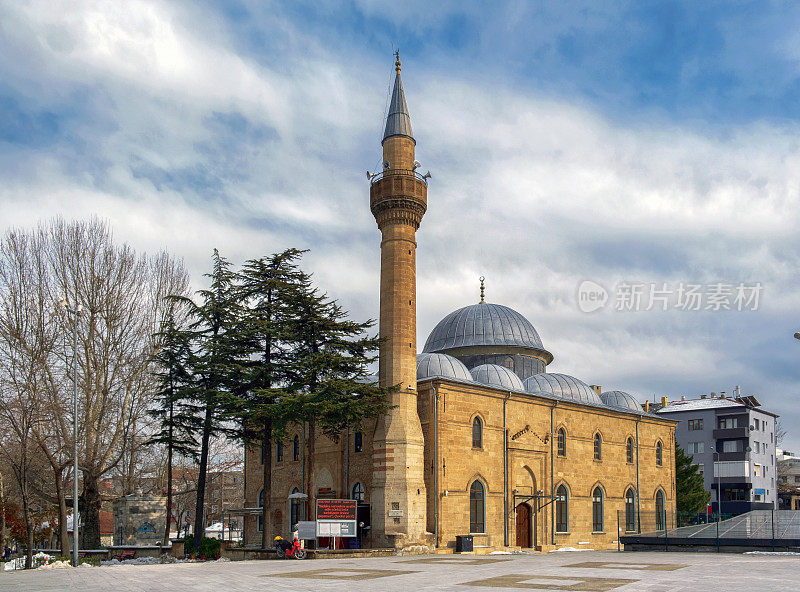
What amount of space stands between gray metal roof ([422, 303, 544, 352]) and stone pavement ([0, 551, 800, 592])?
60.3 feet

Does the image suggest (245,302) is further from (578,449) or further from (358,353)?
(578,449)

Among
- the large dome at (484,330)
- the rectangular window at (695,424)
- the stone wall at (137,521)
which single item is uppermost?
the large dome at (484,330)

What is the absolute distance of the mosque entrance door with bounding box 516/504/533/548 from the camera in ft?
110

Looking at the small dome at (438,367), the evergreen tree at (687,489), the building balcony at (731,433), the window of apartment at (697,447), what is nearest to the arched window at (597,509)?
the small dome at (438,367)

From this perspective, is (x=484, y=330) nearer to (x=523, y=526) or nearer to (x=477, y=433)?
(x=477, y=433)

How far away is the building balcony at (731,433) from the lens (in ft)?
199

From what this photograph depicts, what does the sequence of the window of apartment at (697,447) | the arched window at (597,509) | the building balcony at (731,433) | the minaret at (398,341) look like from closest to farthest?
the minaret at (398,341) < the arched window at (597,509) < the building balcony at (731,433) < the window of apartment at (697,447)

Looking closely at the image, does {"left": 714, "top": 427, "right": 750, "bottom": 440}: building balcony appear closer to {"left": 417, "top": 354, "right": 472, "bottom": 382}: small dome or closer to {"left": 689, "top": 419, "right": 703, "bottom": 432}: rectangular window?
{"left": 689, "top": 419, "right": 703, "bottom": 432}: rectangular window

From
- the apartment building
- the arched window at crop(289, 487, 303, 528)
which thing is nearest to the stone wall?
the arched window at crop(289, 487, 303, 528)

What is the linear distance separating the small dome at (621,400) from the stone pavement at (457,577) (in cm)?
1794

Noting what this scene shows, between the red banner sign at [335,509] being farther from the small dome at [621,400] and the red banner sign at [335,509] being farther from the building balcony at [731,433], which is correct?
the building balcony at [731,433]

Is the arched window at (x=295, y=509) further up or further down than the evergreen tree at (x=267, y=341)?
further down

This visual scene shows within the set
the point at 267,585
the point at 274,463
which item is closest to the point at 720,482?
the point at 274,463

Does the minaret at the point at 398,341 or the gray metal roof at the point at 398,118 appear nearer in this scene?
the minaret at the point at 398,341
